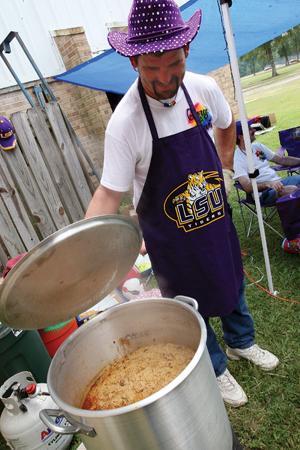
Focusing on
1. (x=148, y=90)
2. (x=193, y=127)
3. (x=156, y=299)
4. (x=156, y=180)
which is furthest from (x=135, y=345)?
(x=148, y=90)

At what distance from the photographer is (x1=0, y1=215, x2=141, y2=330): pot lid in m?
1.06

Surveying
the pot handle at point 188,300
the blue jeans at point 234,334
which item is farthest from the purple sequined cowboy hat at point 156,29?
the blue jeans at point 234,334

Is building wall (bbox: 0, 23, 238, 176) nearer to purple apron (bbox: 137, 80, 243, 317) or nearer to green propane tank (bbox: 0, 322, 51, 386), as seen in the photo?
green propane tank (bbox: 0, 322, 51, 386)

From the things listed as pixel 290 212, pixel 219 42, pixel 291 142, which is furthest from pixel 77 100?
pixel 290 212

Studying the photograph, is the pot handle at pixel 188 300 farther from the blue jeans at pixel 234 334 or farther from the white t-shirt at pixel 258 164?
the white t-shirt at pixel 258 164

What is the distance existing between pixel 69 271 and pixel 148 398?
0.49 metres

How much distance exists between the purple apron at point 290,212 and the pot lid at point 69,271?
2286 millimetres

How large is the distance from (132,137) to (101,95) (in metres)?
5.60

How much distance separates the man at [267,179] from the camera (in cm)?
359

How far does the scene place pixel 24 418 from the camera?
207cm

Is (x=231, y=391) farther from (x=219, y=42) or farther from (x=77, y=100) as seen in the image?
(x=77, y=100)

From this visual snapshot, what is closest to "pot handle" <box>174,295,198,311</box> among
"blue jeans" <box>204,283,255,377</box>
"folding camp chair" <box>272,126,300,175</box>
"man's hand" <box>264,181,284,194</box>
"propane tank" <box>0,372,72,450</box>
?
"blue jeans" <box>204,283,255,377</box>

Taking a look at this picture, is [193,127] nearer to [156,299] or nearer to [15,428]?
[156,299]

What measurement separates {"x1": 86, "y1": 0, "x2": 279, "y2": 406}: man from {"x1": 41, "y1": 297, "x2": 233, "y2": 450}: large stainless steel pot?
1.26ft
